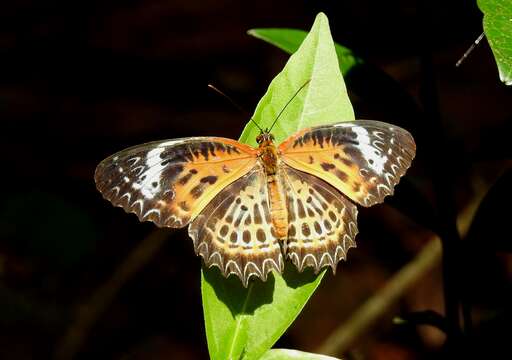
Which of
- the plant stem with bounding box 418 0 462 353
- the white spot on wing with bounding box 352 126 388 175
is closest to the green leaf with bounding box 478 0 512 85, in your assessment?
the plant stem with bounding box 418 0 462 353

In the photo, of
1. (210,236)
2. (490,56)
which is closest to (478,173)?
(490,56)

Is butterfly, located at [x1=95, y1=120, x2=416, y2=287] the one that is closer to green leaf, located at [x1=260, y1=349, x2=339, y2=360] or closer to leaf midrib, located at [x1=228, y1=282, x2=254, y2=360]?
leaf midrib, located at [x1=228, y1=282, x2=254, y2=360]

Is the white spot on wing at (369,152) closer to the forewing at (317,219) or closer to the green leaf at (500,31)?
the forewing at (317,219)

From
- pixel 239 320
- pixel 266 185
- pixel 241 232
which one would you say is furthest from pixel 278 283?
pixel 266 185

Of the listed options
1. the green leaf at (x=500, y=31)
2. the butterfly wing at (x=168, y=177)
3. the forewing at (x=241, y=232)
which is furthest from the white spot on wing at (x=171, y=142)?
the green leaf at (x=500, y=31)

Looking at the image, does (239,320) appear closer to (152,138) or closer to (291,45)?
(291,45)

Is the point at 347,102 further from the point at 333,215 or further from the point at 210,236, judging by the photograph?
the point at 210,236
